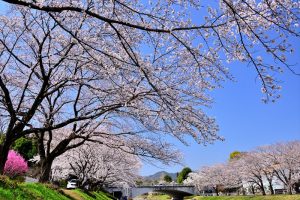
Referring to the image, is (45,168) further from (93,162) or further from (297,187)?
(297,187)

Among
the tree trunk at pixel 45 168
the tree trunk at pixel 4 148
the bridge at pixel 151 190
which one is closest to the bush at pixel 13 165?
the tree trunk at pixel 45 168

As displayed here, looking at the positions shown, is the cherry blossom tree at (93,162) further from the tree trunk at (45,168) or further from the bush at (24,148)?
the bush at (24,148)

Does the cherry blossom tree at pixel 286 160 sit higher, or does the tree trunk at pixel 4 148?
the cherry blossom tree at pixel 286 160

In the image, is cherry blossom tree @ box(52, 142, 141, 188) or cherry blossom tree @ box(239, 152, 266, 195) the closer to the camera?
cherry blossom tree @ box(52, 142, 141, 188)

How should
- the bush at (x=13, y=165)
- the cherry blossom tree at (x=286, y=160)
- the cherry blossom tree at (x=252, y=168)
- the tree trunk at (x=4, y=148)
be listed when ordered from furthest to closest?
1. the cherry blossom tree at (x=252, y=168)
2. the cherry blossom tree at (x=286, y=160)
3. the bush at (x=13, y=165)
4. the tree trunk at (x=4, y=148)

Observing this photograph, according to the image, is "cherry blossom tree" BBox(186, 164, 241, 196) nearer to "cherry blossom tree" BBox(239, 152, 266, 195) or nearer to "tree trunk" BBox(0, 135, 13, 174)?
"cherry blossom tree" BBox(239, 152, 266, 195)

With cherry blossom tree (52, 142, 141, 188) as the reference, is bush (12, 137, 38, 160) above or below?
above

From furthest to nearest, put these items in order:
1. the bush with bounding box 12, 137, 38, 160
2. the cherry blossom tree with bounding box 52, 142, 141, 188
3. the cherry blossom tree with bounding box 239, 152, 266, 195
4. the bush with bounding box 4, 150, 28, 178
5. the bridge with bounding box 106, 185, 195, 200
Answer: the bridge with bounding box 106, 185, 195, 200 → the cherry blossom tree with bounding box 239, 152, 266, 195 → the bush with bounding box 12, 137, 38, 160 → the bush with bounding box 4, 150, 28, 178 → the cherry blossom tree with bounding box 52, 142, 141, 188

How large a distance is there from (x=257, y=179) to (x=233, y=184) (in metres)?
10.1

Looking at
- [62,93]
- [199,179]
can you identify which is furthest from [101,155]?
[199,179]

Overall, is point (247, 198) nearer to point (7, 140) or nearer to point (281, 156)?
point (281, 156)

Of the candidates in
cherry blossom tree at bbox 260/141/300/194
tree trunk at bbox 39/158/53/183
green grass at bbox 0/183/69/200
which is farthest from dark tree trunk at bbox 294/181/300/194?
green grass at bbox 0/183/69/200

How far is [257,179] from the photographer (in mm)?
53906

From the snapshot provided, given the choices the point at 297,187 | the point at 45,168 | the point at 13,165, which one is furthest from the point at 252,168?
the point at 45,168
